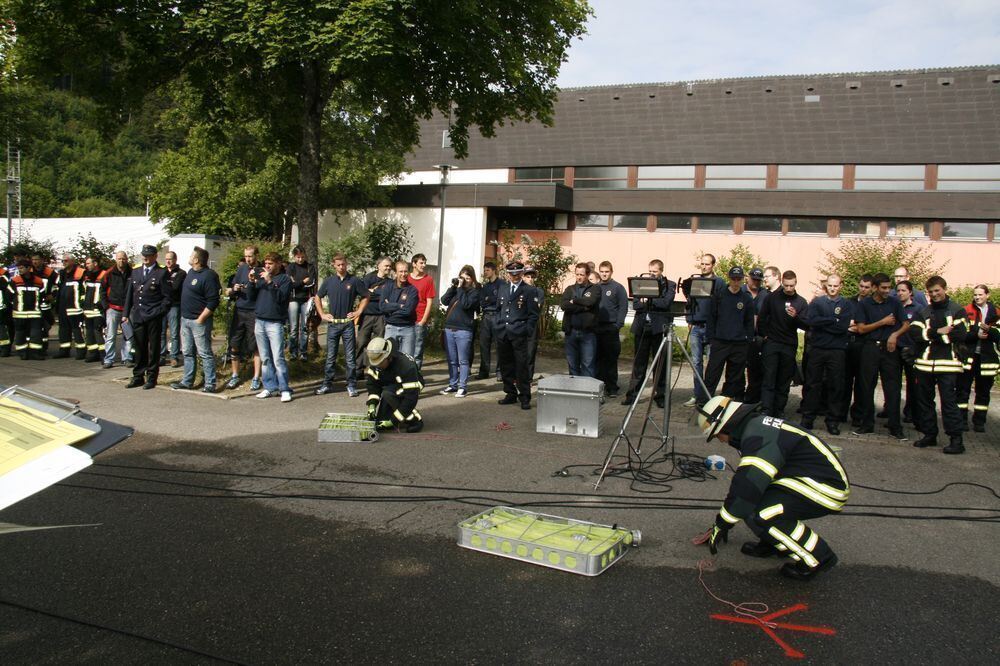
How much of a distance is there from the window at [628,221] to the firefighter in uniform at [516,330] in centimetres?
2215

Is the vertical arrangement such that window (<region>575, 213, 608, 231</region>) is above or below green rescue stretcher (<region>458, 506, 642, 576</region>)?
above

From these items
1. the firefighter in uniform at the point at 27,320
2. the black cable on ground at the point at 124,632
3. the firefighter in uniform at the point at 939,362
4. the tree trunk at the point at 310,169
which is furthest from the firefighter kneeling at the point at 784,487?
the firefighter in uniform at the point at 27,320

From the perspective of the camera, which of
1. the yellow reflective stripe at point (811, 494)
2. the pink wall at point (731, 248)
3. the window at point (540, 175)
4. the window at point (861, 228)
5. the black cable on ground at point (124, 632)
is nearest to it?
the black cable on ground at point (124, 632)

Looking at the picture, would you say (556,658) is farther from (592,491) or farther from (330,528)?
(592,491)

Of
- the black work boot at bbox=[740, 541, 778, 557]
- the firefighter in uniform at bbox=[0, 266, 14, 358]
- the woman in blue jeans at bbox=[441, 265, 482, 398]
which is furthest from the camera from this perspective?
the firefighter in uniform at bbox=[0, 266, 14, 358]

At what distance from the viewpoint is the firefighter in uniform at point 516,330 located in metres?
10.9

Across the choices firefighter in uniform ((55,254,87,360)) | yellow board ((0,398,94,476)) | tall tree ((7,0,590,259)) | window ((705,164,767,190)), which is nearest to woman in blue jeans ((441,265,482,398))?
tall tree ((7,0,590,259))

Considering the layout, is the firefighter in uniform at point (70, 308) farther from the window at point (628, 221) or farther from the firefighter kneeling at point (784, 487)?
the window at point (628, 221)

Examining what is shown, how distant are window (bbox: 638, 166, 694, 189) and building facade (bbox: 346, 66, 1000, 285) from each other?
6 centimetres

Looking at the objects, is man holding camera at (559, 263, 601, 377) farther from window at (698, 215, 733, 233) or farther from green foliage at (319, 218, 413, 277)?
window at (698, 215, 733, 233)

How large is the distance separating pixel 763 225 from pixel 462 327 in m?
22.0

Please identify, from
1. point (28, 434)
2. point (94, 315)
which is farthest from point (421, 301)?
point (28, 434)

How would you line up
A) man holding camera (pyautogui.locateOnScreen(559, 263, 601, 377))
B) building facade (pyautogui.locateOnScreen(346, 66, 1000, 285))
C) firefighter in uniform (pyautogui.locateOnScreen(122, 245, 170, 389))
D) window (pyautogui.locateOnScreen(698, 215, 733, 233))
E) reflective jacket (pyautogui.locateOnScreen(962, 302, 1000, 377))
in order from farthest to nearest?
window (pyautogui.locateOnScreen(698, 215, 733, 233)) < building facade (pyautogui.locateOnScreen(346, 66, 1000, 285)) < firefighter in uniform (pyautogui.locateOnScreen(122, 245, 170, 389)) < man holding camera (pyautogui.locateOnScreen(559, 263, 601, 377)) < reflective jacket (pyautogui.locateOnScreen(962, 302, 1000, 377))

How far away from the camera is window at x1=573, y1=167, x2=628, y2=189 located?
33.2 metres
